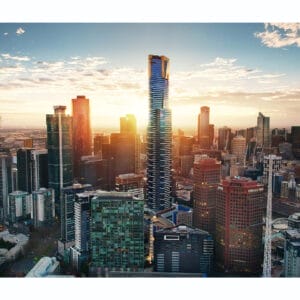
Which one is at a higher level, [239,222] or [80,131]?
[80,131]

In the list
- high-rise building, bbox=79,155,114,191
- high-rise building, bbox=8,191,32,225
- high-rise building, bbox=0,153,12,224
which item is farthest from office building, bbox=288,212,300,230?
high-rise building, bbox=0,153,12,224

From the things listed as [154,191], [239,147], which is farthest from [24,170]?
[239,147]

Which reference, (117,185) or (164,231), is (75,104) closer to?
(117,185)

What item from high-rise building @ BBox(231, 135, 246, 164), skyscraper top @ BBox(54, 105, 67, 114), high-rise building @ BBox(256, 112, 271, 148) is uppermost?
skyscraper top @ BBox(54, 105, 67, 114)

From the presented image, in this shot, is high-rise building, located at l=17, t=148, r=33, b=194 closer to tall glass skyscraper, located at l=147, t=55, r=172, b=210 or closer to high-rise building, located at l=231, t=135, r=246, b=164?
tall glass skyscraper, located at l=147, t=55, r=172, b=210

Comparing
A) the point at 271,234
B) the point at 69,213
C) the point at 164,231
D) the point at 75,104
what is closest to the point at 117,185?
the point at 69,213

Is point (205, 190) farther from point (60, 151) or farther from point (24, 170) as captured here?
point (24, 170)
